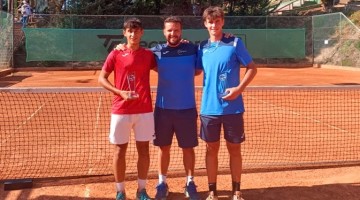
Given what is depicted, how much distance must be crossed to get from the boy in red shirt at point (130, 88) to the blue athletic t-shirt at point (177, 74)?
0.12m

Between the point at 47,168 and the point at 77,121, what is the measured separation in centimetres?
325

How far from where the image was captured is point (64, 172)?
5.29 metres

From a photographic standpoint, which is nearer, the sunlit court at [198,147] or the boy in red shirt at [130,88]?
the boy in red shirt at [130,88]

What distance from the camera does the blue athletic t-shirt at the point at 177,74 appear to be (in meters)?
4.02

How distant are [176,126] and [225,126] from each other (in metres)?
0.48

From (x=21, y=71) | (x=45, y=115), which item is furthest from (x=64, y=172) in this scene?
(x=21, y=71)

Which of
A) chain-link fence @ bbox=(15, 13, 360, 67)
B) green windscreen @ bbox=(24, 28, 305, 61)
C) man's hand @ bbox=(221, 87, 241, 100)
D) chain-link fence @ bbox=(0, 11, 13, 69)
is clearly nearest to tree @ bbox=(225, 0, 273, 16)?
chain-link fence @ bbox=(15, 13, 360, 67)

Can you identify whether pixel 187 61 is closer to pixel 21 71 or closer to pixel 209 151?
pixel 209 151

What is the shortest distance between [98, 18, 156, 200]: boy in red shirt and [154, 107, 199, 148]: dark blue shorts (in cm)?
13

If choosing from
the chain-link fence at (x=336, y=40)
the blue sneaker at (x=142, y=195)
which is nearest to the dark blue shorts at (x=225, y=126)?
the blue sneaker at (x=142, y=195)

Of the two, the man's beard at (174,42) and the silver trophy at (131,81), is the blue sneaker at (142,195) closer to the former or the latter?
the silver trophy at (131,81)

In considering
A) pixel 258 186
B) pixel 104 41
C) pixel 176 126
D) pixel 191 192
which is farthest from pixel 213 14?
pixel 104 41

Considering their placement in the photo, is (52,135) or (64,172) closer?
(64,172)

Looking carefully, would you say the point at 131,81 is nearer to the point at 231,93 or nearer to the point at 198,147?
the point at 231,93
